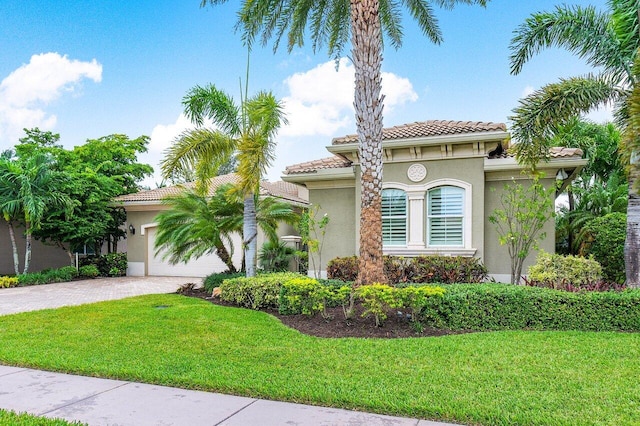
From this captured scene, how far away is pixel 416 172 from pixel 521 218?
3.42m

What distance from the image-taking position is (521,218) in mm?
11008

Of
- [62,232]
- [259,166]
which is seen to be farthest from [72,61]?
[259,166]

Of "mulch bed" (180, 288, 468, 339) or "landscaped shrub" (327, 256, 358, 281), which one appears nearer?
"mulch bed" (180, 288, 468, 339)

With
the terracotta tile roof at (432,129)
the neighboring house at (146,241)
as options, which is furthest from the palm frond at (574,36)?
the neighboring house at (146,241)

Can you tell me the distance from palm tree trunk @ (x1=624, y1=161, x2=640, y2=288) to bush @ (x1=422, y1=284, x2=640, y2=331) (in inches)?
58.4

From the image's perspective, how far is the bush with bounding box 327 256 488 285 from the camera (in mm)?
11625

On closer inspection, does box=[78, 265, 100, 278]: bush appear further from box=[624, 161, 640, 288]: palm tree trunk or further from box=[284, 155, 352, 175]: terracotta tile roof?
box=[624, 161, 640, 288]: palm tree trunk

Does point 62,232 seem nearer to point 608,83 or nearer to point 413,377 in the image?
point 413,377

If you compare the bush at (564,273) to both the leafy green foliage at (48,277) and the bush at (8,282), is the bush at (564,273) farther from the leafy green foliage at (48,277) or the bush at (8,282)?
the bush at (8,282)

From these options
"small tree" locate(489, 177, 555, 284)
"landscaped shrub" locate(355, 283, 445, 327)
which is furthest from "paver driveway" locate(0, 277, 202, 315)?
"small tree" locate(489, 177, 555, 284)

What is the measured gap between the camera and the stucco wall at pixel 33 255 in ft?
69.7

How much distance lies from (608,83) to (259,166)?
9169 mm

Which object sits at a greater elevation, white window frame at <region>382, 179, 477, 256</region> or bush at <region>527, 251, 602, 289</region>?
white window frame at <region>382, 179, 477, 256</region>

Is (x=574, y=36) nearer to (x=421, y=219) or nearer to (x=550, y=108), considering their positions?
(x=550, y=108)
